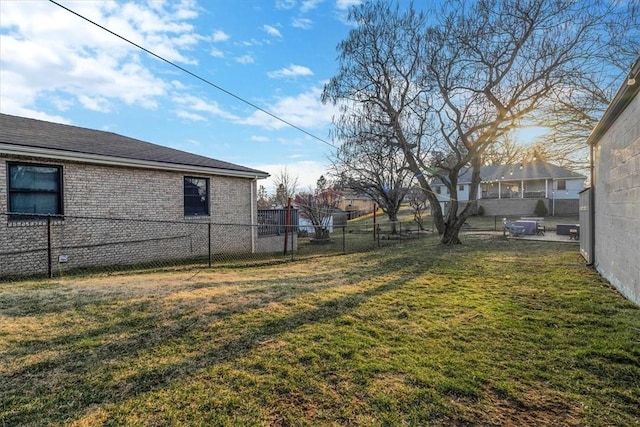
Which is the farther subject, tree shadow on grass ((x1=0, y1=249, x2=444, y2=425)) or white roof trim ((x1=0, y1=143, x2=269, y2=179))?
white roof trim ((x1=0, y1=143, x2=269, y2=179))

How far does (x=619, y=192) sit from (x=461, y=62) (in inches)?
342

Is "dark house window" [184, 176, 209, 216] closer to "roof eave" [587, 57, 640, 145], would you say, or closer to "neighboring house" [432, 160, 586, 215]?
"roof eave" [587, 57, 640, 145]

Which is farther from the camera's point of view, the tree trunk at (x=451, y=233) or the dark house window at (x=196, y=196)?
the tree trunk at (x=451, y=233)

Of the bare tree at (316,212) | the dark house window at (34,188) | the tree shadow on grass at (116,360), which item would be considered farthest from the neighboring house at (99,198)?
the bare tree at (316,212)

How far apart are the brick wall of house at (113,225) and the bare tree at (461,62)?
24.2ft

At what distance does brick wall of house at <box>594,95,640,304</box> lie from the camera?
15.8ft

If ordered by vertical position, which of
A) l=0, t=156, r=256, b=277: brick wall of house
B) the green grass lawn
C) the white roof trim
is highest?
the white roof trim

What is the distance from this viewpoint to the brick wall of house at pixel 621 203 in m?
4.82

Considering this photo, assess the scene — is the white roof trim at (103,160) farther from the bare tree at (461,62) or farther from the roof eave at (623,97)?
the roof eave at (623,97)

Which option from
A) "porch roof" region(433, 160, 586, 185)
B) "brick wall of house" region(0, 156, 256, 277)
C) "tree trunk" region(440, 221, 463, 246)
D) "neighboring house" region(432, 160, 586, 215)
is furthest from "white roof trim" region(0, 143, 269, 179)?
"porch roof" region(433, 160, 586, 185)

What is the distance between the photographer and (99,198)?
9539 millimetres

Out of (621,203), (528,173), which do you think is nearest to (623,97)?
(621,203)

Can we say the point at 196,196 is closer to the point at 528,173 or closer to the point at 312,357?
the point at 312,357

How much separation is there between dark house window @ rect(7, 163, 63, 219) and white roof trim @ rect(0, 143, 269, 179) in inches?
15.1
